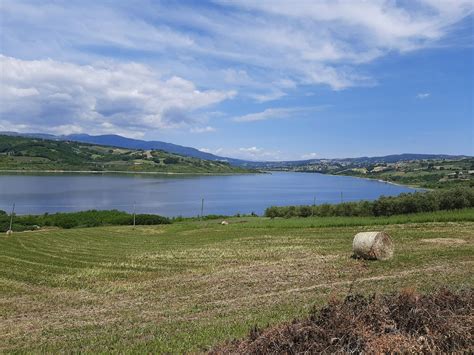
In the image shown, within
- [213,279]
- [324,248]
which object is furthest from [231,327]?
[324,248]

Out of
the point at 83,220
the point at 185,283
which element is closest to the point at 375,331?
the point at 185,283

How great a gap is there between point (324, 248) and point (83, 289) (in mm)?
13528

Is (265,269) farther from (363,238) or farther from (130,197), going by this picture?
(130,197)

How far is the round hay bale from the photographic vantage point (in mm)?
20000

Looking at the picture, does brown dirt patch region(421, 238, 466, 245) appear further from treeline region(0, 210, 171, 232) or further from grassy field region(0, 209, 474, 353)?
treeline region(0, 210, 171, 232)

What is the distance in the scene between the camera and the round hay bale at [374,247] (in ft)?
65.6

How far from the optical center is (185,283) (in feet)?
57.3

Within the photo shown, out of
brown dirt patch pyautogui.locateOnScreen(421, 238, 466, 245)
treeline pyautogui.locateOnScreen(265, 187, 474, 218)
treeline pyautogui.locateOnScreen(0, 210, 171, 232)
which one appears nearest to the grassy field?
brown dirt patch pyautogui.locateOnScreen(421, 238, 466, 245)

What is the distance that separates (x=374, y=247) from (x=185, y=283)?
880cm

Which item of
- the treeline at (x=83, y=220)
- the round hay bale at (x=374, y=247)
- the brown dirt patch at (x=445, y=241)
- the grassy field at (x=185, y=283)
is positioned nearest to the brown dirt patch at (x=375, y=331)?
the grassy field at (x=185, y=283)

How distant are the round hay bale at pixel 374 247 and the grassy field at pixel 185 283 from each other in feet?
1.98

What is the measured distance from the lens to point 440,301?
21.0 feet

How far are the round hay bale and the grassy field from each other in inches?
23.7

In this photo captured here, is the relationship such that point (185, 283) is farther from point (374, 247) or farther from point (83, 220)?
point (83, 220)
